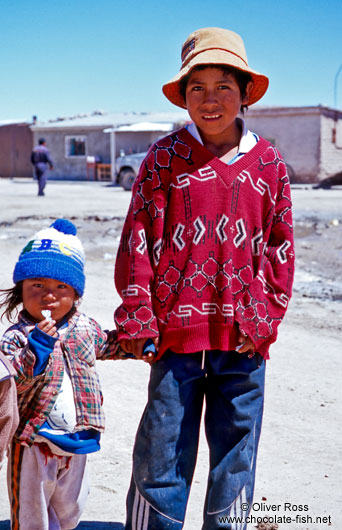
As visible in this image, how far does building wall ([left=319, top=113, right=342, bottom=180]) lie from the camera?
3238 centimetres

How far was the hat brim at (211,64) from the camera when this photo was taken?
2.37 metres

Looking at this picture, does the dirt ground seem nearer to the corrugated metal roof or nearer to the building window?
the corrugated metal roof

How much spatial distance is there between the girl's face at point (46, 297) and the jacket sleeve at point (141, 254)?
214 mm

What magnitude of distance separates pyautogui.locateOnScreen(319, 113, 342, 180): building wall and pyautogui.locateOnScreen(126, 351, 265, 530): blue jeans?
30918 mm

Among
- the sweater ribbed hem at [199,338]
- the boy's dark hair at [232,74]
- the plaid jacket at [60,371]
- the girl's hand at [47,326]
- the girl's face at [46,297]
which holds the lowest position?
the plaid jacket at [60,371]

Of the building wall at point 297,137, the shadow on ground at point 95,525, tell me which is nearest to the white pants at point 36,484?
the shadow on ground at point 95,525

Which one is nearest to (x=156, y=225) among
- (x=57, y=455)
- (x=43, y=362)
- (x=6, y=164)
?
(x=43, y=362)

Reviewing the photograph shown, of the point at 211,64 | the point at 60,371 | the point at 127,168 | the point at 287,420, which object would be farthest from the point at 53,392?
the point at 127,168

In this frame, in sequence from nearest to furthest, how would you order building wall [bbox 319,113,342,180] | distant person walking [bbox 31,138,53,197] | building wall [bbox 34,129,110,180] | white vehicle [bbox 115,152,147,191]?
distant person walking [bbox 31,138,53,197] → white vehicle [bbox 115,152,147,191] → building wall [bbox 319,113,342,180] → building wall [bbox 34,129,110,180]

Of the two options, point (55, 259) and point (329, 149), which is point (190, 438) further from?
point (329, 149)

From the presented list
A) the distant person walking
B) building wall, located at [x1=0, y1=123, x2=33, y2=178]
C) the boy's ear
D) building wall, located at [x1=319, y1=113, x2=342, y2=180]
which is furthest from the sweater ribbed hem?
building wall, located at [x1=0, y1=123, x2=33, y2=178]

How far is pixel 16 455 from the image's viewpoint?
2404 mm

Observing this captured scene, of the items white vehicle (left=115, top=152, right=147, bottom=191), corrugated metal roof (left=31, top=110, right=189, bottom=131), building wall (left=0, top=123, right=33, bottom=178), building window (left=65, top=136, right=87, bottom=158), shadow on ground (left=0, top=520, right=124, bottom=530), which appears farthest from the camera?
building wall (left=0, top=123, right=33, bottom=178)

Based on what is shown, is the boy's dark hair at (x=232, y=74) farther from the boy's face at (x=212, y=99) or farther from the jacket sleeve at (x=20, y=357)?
the jacket sleeve at (x=20, y=357)
